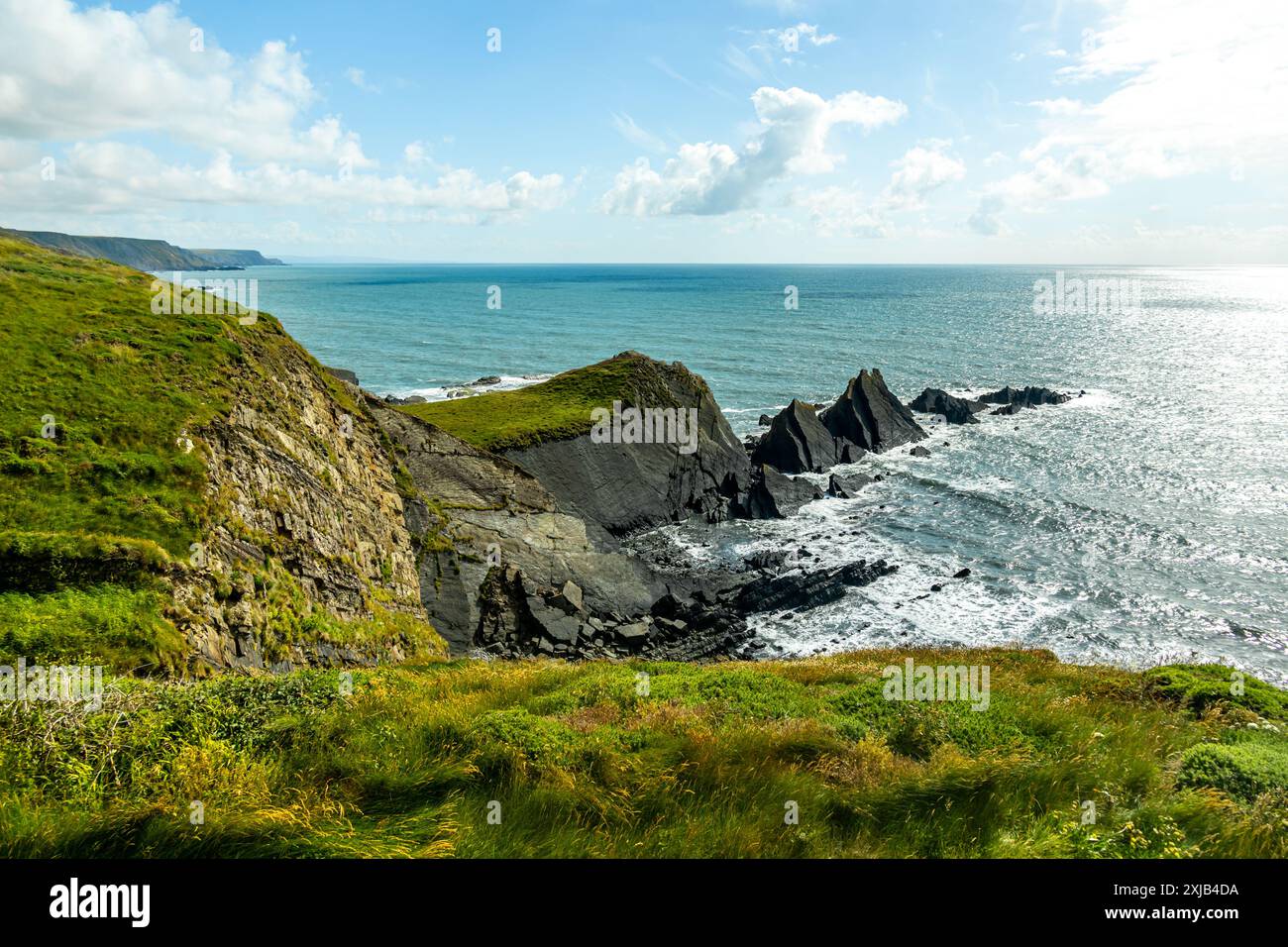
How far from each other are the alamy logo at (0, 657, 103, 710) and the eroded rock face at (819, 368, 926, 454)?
61854mm

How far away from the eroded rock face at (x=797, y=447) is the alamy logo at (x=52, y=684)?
53.0 meters

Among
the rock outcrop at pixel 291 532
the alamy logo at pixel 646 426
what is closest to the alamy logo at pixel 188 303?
the rock outcrop at pixel 291 532

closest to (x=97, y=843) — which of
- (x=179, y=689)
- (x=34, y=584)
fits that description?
(x=179, y=689)

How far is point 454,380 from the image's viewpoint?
9525 centimetres

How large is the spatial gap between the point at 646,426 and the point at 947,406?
40.6 metres

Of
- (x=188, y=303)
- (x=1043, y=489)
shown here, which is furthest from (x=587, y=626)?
(x=1043, y=489)

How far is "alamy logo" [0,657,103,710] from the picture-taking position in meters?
8.09

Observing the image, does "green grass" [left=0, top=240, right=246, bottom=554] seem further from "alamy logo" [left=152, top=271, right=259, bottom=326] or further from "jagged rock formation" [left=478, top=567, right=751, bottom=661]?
"jagged rock formation" [left=478, top=567, right=751, bottom=661]

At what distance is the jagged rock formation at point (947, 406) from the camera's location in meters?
76.0

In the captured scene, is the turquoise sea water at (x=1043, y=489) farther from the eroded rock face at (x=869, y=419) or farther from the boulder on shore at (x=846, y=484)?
the eroded rock face at (x=869, y=419)

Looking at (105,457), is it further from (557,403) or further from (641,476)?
(557,403)

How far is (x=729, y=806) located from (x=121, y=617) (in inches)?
539

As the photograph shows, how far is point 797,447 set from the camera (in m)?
60.3
